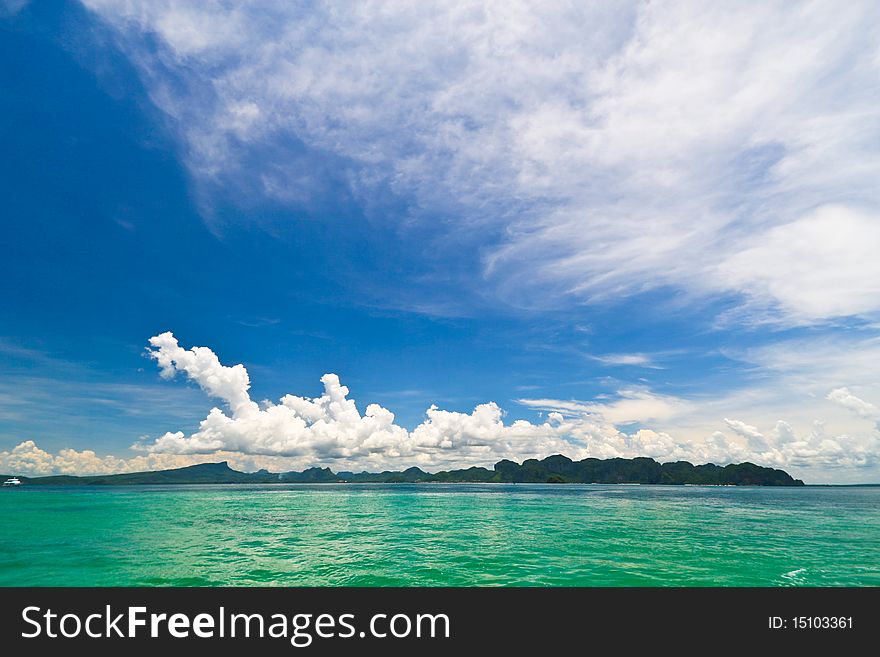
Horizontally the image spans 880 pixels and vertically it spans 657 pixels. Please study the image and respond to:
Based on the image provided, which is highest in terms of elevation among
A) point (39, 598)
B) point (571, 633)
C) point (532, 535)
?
point (39, 598)

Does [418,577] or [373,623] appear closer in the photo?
[373,623]

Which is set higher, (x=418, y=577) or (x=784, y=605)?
(x=784, y=605)

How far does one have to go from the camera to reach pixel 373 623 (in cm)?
1027

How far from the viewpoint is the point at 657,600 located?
11.2 m

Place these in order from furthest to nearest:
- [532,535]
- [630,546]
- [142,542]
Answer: [532,535] → [142,542] → [630,546]

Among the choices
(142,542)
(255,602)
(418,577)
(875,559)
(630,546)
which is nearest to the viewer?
(255,602)

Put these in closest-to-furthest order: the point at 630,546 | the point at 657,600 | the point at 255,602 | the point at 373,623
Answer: the point at 255,602, the point at 373,623, the point at 657,600, the point at 630,546

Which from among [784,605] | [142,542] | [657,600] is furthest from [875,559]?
[142,542]

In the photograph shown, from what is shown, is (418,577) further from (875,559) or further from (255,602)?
(875,559)

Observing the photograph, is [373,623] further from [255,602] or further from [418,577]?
[418,577]

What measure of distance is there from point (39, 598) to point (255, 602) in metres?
6.01

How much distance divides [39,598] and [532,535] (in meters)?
40.4

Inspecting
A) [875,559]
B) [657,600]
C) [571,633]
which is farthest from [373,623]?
[875,559]

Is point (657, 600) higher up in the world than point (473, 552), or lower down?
higher up
